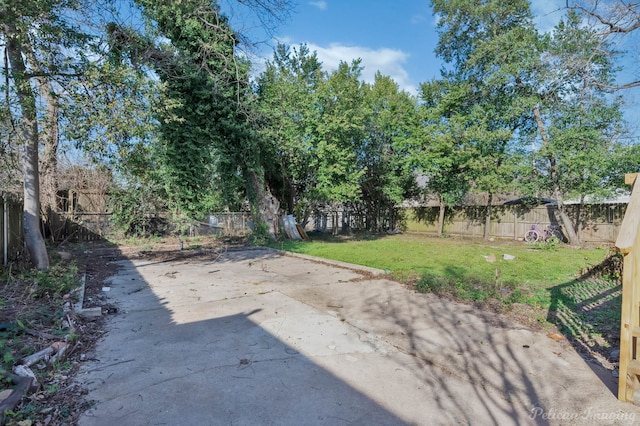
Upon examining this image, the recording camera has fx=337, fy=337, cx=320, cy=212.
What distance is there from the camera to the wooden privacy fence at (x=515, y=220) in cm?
1300

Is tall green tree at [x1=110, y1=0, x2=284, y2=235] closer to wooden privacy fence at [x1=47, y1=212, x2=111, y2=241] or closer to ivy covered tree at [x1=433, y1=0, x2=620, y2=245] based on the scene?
wooden privacy fence at [x1=47, y1=212, x2=111, y2=241]

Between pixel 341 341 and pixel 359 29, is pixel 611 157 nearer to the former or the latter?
pixel 359 29

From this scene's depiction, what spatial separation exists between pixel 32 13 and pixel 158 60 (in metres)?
2.86

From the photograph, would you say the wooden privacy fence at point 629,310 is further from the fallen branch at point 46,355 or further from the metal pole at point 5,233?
the metal pole at point 5,233

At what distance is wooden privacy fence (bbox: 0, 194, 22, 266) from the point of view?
6.05 meters

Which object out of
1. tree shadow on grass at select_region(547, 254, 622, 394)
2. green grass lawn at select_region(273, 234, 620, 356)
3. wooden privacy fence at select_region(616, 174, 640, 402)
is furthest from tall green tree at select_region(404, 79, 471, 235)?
wooden privacy fence at select_region(616, 174, 640, 402)

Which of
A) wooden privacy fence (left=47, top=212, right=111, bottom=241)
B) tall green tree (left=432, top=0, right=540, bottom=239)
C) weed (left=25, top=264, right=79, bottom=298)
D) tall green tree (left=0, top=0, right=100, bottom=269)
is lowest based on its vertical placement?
weed (left=25, top=264, right=79, bottom=298)

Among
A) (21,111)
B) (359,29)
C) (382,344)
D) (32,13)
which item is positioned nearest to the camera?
(382,344)

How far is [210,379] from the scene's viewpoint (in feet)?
9.05

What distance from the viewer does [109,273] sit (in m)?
7.58

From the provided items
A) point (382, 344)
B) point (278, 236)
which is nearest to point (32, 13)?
point (382, 344)

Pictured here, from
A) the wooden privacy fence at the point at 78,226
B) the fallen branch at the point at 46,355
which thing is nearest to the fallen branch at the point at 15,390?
the fallen branch at the point at 46,355

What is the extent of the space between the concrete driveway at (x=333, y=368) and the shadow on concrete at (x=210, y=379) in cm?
1

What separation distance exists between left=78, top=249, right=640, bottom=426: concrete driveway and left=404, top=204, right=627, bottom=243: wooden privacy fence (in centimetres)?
1222
